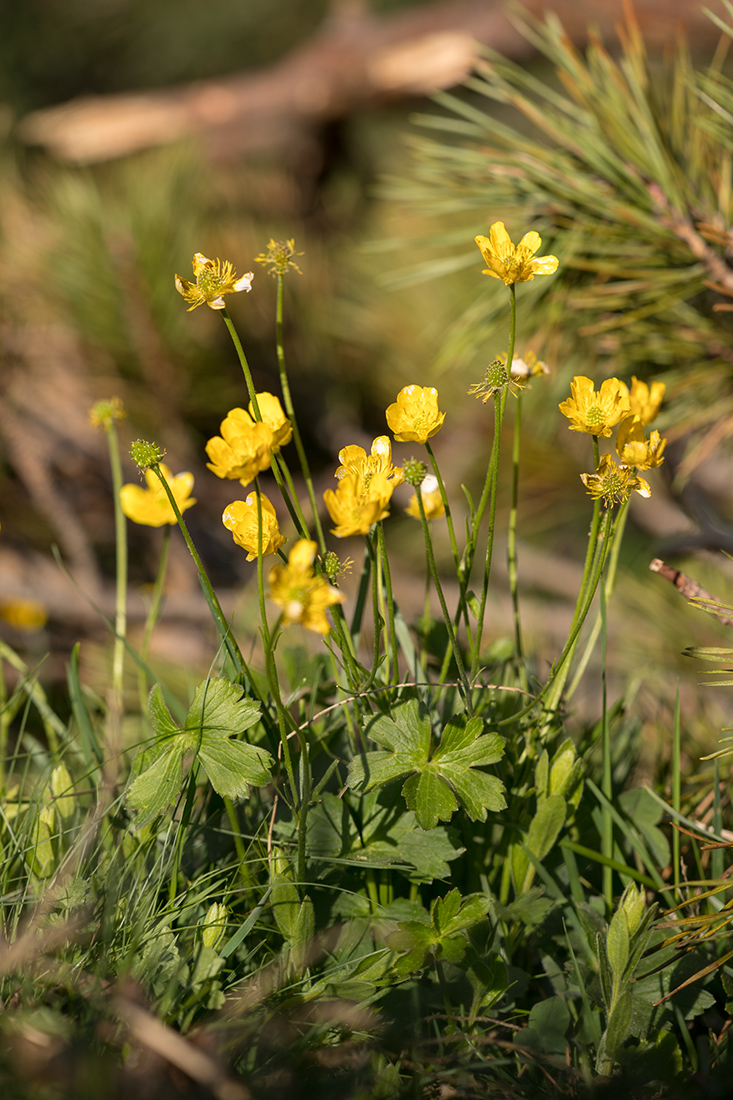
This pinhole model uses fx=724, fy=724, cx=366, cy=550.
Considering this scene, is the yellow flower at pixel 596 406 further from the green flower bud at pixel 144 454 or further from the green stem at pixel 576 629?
the green flower bud at pixel 144 454

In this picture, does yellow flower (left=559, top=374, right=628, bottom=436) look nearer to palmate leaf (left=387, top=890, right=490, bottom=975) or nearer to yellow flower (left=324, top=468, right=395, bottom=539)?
yellow flower (left=324, top=468, right=395, bottom=539)

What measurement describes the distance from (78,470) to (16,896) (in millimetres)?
1618

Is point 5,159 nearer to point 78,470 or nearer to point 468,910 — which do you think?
point 78,470

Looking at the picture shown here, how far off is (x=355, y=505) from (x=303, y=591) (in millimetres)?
67

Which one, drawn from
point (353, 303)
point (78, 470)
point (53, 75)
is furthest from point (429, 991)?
point (53, 75)

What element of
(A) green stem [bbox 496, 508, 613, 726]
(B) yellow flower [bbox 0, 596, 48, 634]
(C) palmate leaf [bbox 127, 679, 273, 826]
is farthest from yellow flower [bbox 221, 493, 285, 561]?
(B) yellow flower [bbox 0, 596, 48, 634]

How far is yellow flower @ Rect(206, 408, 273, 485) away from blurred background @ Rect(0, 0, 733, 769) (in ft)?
1.90

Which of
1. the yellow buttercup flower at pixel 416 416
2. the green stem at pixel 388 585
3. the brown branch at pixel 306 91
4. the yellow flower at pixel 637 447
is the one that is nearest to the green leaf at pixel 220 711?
the green stem at pixel 388 585

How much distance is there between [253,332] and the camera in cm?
169

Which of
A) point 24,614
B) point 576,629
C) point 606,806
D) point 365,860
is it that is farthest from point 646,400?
point 24,614

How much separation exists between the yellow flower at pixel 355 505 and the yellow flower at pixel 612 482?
147mm

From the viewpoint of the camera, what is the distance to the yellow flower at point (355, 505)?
0.45 m

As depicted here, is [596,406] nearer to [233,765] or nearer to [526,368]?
[526,368]

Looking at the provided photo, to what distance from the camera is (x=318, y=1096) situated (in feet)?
1.31
